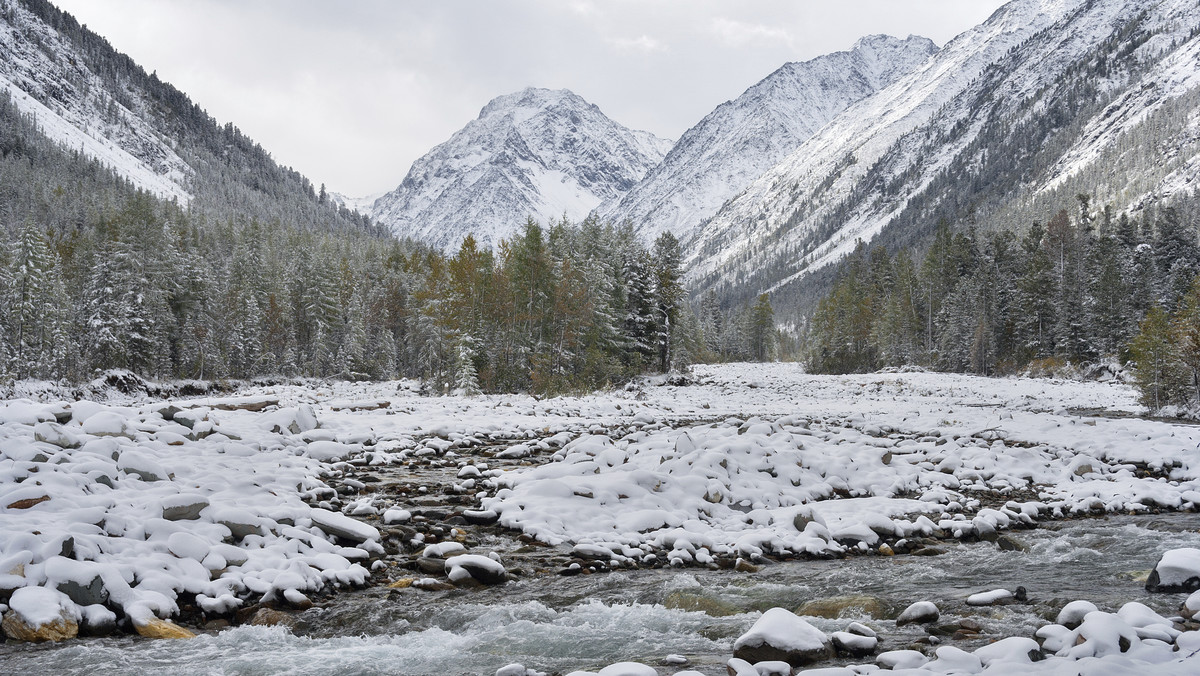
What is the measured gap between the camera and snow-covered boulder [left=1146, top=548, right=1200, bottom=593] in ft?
21.4

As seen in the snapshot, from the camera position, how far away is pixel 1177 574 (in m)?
6.61

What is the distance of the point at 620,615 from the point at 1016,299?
62.9 meters

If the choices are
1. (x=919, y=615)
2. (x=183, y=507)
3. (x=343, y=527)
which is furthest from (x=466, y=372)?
(x=919, y=615)

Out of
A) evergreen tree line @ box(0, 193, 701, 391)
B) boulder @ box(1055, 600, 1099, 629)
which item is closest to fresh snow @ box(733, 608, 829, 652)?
boulder @ box(1055, 600, 1099, 629)

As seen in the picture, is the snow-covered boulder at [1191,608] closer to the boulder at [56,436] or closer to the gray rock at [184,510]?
the gray rock at [184,510]

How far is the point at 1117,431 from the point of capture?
17.0 m

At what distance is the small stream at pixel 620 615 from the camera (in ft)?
17.6

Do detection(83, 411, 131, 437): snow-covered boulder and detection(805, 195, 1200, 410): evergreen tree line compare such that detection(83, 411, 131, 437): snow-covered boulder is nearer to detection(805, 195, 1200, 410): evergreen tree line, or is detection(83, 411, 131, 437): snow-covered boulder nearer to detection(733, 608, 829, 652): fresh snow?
detection(733, 608, 829, 652): fresh snow

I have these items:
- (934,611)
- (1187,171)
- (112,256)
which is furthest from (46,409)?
(1187,171)

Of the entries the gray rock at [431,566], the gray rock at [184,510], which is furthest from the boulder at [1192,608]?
the gray rock at [184,510]

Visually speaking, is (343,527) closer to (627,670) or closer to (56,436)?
(56,436)

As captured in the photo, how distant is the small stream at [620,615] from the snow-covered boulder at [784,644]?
1.03 ft

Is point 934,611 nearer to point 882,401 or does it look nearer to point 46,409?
point 46,409

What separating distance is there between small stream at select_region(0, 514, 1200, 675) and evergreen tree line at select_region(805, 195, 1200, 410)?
129 ft
